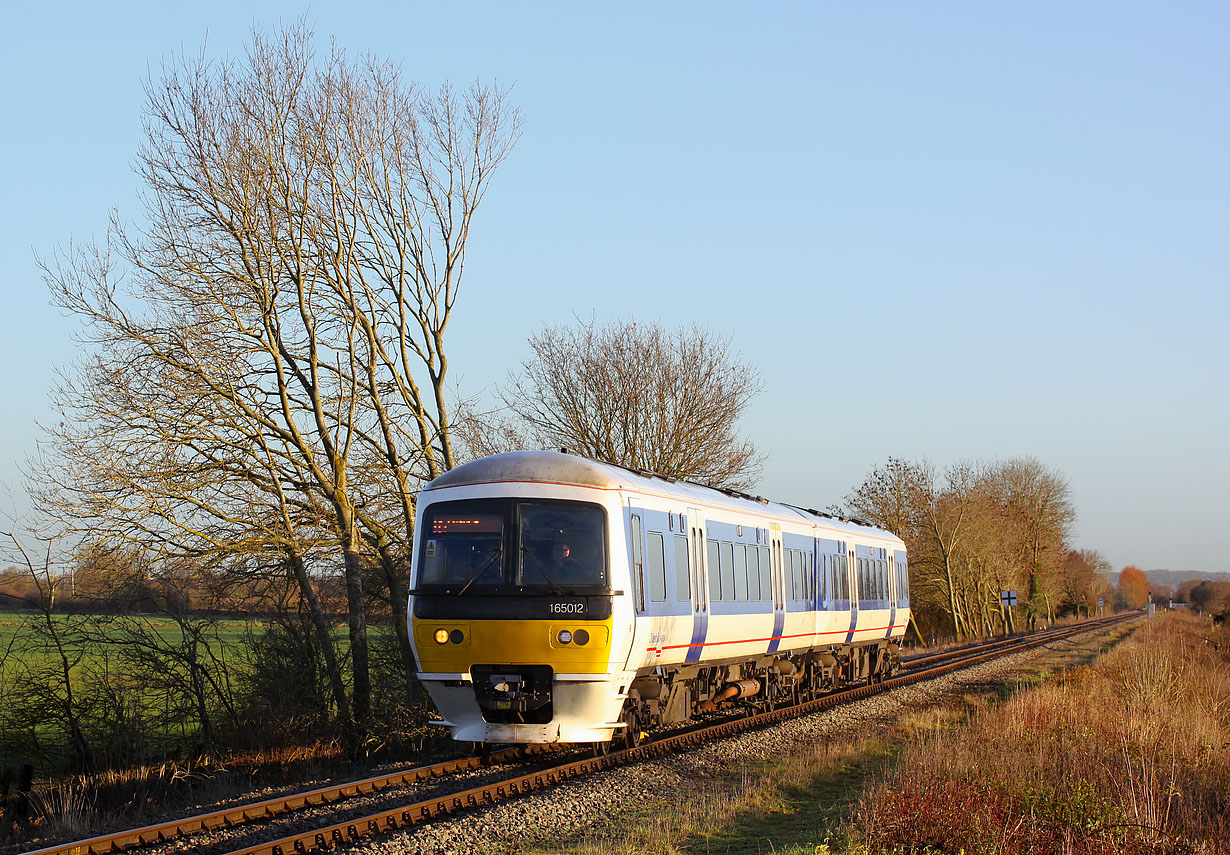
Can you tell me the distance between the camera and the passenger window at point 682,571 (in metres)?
14.3

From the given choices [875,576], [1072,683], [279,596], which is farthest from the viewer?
[875,576]

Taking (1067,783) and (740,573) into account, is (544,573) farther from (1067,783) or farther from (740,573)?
(1067,783)

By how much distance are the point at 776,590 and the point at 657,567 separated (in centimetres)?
520

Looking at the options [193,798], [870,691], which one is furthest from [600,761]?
[870,691]

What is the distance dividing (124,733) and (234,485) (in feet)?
13.3

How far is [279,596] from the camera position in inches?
765

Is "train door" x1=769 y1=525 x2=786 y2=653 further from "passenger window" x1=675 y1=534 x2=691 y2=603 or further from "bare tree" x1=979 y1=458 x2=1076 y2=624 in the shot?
"bare tree" x1=979 y1=458 x2=1076 y2=624

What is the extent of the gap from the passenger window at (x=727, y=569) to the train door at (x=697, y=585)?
768 mm

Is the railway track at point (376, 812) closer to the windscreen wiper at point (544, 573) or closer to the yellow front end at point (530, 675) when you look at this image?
the yellow front end at point (530, 675)

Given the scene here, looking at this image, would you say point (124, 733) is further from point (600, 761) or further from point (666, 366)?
point (666, 366)

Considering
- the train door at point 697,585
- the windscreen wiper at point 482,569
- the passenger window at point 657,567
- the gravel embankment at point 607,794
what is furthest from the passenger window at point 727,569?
the windscreen wiper at point 482,569

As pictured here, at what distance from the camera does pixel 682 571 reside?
14.5m

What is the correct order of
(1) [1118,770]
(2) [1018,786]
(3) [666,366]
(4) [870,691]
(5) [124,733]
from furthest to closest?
(3) [666,366] < (4) [870,691] < (5) [124,733] < (1) [1118,770] < (2) [1018,786]

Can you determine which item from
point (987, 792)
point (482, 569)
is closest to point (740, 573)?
point (482, 569)
